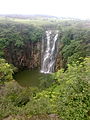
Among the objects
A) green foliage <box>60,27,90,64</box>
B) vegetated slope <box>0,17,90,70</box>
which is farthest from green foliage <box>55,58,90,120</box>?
vegetated slope <box>0,17,90,70</box>

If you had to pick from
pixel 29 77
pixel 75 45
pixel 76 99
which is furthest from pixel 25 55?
pixel 76 99

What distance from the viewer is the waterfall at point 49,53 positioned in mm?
28878

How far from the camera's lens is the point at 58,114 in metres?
9.15

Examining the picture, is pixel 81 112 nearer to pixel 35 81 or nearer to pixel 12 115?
pixel 12 115

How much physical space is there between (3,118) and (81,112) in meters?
3.88

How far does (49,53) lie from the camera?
98.2 feet

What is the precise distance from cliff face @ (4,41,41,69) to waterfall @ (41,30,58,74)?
1.03m

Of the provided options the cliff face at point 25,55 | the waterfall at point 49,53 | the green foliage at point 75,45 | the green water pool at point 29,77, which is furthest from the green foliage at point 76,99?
the cliff face at point 25,55

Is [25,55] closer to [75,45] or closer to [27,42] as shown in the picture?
[27,42]

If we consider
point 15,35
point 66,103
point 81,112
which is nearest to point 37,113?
point 66,103

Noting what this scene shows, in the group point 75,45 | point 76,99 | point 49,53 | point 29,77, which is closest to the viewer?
point 76,99

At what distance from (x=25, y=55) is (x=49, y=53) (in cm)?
410

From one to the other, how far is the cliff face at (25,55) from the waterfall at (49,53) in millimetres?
1034

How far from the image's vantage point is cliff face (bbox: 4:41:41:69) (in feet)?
97.2
